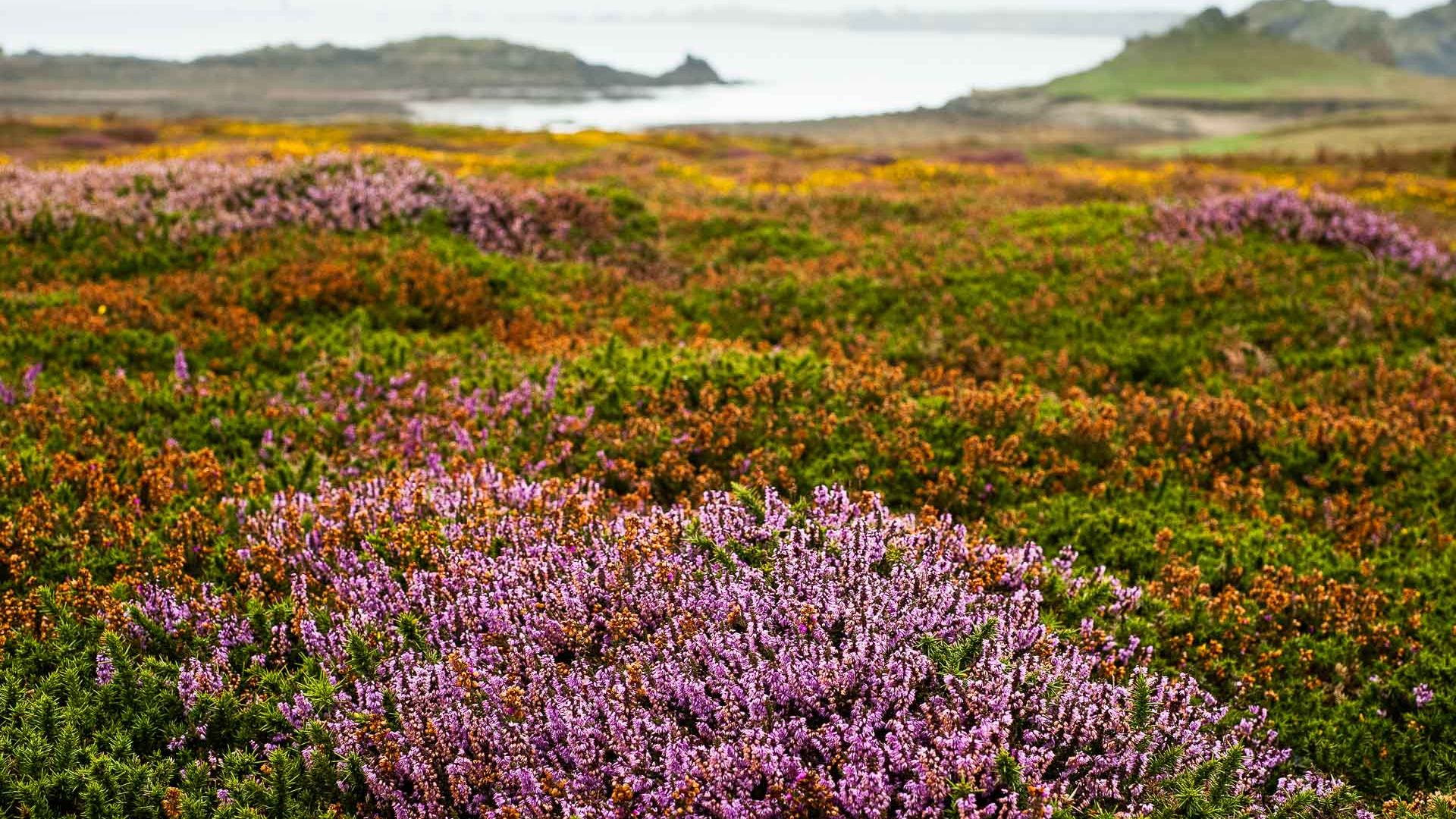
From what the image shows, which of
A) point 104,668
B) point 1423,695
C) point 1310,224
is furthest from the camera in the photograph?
point 1310,224

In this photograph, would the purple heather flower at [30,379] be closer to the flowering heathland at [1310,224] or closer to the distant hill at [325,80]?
the flowering heathland at [1310,224]

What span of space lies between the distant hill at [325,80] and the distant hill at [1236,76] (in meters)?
77.8

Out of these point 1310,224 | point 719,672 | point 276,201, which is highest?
point 276,201

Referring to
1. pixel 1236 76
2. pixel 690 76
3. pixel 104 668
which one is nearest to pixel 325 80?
A: pixel 690 76

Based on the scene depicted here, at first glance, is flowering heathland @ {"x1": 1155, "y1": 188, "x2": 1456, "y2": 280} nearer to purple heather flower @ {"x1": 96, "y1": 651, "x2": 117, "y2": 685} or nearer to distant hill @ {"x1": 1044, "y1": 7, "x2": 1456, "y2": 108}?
purple heather flower @ {"x1": 96, "y1": 651, "x2": 117, "y2": 685}

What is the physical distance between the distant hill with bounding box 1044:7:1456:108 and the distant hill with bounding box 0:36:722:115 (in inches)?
3064

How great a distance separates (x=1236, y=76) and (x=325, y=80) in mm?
146852

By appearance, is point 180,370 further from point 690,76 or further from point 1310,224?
point 690,76

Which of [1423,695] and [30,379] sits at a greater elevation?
[30,379]

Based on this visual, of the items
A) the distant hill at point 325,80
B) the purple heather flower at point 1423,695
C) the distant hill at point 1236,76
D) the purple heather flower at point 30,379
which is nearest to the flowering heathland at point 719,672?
the purple heather flower at point 1423,695

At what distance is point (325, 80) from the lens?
152 metres

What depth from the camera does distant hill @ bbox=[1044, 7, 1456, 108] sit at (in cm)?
11388

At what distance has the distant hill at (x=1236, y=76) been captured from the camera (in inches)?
4483

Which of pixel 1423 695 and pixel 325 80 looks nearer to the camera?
pixel 1423 695
